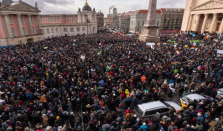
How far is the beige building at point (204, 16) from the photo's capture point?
32562mm

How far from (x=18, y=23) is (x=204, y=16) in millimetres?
50964

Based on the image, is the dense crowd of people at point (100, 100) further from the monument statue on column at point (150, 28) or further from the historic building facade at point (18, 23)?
the historic building facade at point (18, 23)

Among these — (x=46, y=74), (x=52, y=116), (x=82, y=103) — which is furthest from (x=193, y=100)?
(x=46, y=74)

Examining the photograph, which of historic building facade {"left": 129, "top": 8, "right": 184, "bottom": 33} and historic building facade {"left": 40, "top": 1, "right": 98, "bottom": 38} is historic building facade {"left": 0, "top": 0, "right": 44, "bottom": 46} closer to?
historic building facade {"left": 40, "top": 1, "right": 98, "bottom": 38}

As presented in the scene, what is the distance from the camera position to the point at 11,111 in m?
7.25

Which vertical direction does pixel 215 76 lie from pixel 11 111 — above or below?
above

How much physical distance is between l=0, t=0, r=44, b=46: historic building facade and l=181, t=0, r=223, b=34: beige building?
45792mm

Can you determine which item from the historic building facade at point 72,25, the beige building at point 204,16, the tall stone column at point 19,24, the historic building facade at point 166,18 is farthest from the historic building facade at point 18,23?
the historic building facade at point 166,18

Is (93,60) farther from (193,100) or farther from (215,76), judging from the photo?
(215,76)

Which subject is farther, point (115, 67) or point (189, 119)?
point (115, 67)

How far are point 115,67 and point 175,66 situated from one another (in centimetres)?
602

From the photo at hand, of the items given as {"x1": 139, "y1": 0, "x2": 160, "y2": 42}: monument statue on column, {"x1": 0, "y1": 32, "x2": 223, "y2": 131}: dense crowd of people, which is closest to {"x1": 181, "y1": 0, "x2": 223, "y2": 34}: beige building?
{"x1": 139, "y1": 0, "x2": 160, "y2": 42}: monument statue on column

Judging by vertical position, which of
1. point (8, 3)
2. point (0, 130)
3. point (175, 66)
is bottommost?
point (0, 130)

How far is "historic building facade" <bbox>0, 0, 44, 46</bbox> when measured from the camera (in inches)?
1145
